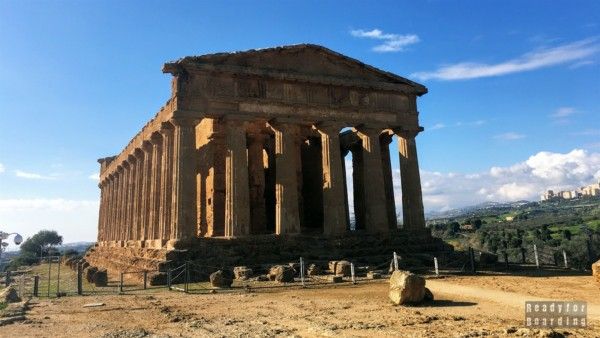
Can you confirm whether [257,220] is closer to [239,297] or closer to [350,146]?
[350,146]

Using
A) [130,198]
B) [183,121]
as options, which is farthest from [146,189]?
[183,121]

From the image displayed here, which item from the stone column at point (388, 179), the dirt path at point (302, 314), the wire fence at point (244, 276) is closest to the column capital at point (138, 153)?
the wire fence at point (244, 276)

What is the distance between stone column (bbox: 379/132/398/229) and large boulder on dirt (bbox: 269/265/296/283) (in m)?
13.3

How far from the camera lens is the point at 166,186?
23.3 meters

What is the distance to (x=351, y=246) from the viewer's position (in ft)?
78.3

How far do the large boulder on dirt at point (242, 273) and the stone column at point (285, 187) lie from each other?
451 centimetres

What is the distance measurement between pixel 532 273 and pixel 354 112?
40.6ft

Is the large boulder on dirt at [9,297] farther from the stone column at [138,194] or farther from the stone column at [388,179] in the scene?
the stone column at [388,179]

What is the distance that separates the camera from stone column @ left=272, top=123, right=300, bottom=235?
23281mm

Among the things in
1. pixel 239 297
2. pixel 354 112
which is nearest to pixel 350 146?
pixel 354 112

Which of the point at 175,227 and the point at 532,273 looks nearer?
the point at 532,273

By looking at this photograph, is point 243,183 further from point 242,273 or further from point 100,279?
point 100,279

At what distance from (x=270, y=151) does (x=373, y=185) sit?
28.0 feet

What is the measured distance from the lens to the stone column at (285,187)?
76.4 feet
